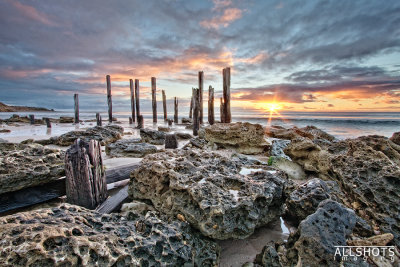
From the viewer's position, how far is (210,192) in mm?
2201

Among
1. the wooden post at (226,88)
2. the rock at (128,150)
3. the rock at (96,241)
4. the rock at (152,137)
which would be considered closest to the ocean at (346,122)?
the wooden post at (226,88)

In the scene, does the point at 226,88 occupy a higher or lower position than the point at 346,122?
higher

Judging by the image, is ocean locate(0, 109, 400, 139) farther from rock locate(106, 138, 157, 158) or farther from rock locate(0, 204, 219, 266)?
rock locate(0, 204, 219, 266)

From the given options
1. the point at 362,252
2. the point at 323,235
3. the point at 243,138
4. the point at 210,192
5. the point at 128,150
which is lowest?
the point at 362,252

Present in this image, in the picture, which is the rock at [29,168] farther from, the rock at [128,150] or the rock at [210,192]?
the rock at [128,150]

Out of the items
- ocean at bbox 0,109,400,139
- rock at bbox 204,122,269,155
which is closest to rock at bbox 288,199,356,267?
rock at bbox 204,122,269,155

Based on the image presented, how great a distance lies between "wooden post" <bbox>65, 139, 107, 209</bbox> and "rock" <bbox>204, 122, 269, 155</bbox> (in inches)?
196

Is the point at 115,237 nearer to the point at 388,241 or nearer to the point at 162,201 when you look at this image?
the point at 162,201

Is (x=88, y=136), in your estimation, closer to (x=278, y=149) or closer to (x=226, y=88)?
(x=278, y=149)

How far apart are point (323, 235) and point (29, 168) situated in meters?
3.63

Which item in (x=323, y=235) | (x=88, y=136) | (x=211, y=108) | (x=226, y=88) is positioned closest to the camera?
(x=323, y=235)

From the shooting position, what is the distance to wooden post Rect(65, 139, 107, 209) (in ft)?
8.07

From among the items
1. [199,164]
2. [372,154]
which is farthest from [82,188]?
[372,154]

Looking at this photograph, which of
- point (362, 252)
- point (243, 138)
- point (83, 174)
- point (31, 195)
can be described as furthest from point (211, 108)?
point (362, 252)
